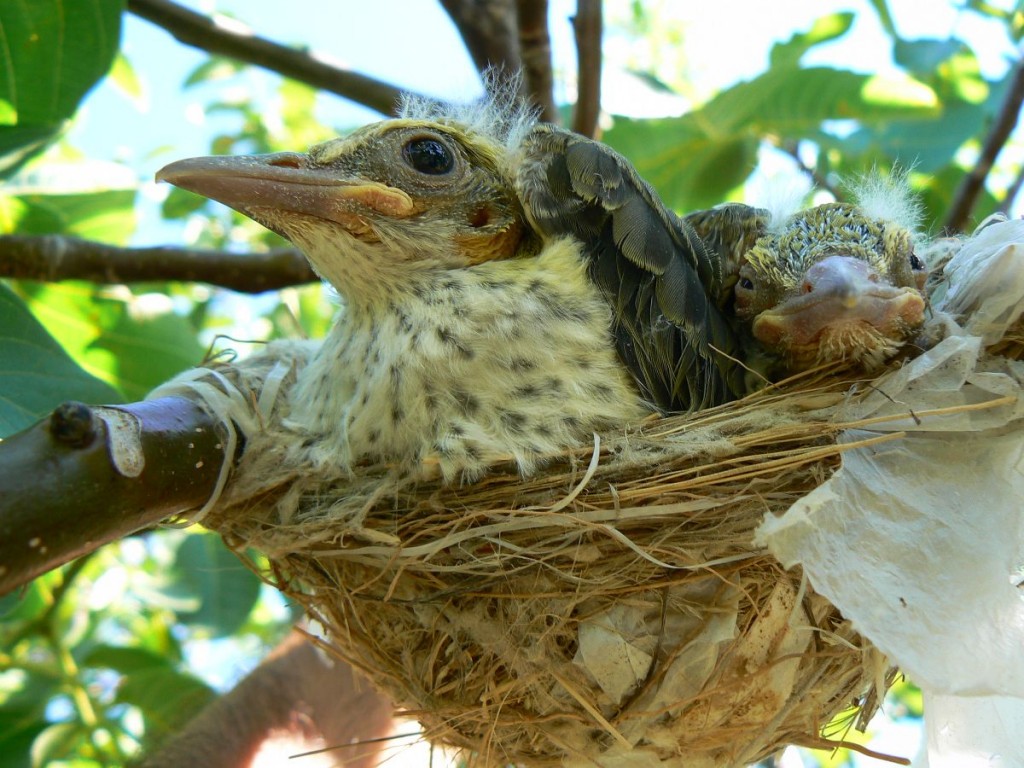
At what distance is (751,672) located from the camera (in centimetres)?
145

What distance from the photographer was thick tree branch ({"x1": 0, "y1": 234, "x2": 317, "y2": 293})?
88.1 inches

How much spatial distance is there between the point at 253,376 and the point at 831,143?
1.90m

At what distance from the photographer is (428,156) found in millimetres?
1693

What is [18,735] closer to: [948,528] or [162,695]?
[162,695]

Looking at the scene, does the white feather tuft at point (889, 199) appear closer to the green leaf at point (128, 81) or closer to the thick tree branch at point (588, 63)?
the thick tree branch at point (588, 63)

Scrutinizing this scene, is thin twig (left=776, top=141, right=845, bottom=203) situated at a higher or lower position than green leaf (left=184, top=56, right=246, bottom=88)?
higher

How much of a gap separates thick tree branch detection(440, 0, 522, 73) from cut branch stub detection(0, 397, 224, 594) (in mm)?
1544

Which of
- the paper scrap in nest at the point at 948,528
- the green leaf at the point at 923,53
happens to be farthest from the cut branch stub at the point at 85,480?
the green leaf at the point at 923,53

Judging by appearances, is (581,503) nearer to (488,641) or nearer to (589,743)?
(488,641)

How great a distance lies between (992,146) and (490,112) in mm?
1479

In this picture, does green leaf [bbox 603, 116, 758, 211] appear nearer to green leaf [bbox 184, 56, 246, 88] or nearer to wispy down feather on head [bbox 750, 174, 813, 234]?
wispy down feather on head [bbox 750, 174, 813, 234]

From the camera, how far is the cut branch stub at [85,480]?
1041mm

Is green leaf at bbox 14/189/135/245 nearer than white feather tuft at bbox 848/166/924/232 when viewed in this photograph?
No

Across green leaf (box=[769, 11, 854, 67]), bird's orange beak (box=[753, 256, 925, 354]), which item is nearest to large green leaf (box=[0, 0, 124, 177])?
bird's orange beak (box=[753, 256, 925, 354])
